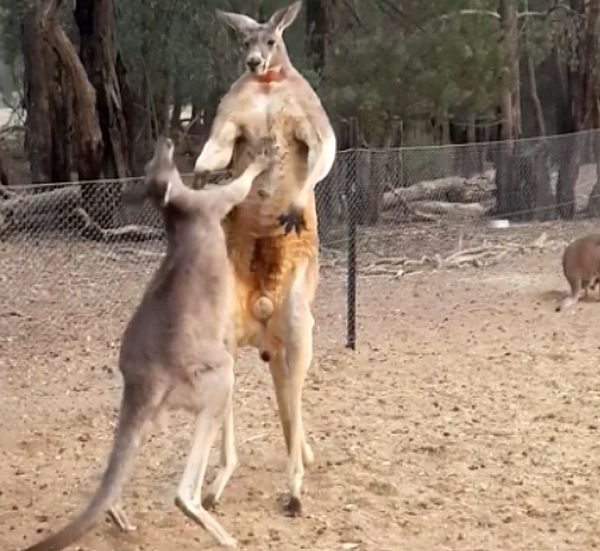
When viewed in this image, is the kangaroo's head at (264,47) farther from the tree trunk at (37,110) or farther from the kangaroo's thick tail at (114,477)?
the tree trunk at (37,110)

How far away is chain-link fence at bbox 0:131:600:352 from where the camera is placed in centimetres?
1125

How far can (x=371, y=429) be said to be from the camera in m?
6.51

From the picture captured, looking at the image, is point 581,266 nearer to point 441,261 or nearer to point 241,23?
point 441,261

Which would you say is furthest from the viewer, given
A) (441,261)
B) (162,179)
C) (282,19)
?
(441,261)

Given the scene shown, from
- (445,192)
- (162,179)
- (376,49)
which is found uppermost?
(376,49)

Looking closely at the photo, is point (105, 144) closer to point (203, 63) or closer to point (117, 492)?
point (203, 63)

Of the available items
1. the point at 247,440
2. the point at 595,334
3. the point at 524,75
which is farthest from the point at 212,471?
the point at 524,75

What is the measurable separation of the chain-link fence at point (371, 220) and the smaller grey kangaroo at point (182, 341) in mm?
4273

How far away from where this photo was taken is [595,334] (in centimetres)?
923

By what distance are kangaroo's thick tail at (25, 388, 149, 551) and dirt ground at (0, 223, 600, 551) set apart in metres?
0.71

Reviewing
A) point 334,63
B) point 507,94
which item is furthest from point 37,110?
point 507,94

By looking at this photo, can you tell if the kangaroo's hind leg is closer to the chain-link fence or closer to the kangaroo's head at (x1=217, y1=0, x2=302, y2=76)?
the kangaroo's head at (x1=217, y1=0, x2=302, y2=76)

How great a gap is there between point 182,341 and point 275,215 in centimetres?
101

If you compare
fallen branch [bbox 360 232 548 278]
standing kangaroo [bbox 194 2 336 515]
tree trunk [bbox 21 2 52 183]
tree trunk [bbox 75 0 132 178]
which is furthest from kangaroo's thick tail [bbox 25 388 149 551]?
tree trunk [bbox 21 2 52 183]
